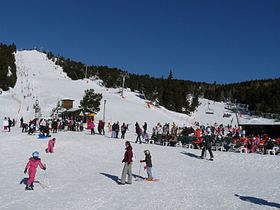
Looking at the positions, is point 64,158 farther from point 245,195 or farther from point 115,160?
point 245,195

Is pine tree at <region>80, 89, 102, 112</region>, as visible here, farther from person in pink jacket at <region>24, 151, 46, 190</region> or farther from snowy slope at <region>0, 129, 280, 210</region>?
person in pink jacket at <region>24, 151, 46, 190</region>

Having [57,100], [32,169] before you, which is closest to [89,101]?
[57,100]

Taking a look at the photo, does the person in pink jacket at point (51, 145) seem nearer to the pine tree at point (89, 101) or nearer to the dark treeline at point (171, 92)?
the pine tree at point (89, 101)

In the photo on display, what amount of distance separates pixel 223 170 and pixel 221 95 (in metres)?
Result: 147

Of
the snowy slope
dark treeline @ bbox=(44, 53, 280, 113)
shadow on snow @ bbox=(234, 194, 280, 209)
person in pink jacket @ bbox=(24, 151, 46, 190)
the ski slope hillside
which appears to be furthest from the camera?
dark treeline @ bbox=(44, 53, 280, 113)

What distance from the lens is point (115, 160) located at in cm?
1767

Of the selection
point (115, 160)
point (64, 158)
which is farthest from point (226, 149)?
point (64, 158)

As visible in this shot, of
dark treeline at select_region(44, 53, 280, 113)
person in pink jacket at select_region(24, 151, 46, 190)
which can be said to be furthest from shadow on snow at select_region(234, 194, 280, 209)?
dark treeline at select_region(44, 53, 280, 113)

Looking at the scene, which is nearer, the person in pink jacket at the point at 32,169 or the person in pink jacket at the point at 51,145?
the person in pink jacket at the point at 32,169

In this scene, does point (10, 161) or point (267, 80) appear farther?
point (267, 80)

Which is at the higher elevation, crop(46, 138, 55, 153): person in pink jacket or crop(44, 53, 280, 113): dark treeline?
crop(44, 53, 280, 113): dark treeline

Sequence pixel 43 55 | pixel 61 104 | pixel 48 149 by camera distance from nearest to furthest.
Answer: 1. pixel 48 149
2. pixel 61 104
3. pixel 43 55

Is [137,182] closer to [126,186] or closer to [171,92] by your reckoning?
[126,186]

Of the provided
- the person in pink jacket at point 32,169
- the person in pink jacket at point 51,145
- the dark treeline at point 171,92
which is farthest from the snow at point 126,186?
the dark treeline at point 171,92
